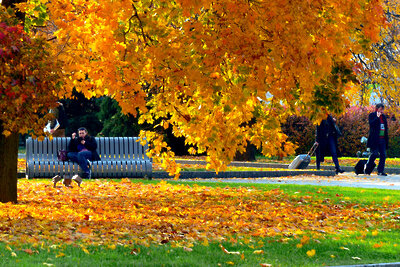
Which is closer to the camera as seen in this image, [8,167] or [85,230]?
[85,230]

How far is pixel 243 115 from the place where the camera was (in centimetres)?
1048

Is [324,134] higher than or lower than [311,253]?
higher

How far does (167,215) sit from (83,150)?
22.6 feet

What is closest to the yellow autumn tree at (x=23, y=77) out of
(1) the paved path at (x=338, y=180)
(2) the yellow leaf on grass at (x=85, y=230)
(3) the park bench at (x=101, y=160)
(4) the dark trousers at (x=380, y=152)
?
(2) the yellow leaf on grass at (x=85, y=230)

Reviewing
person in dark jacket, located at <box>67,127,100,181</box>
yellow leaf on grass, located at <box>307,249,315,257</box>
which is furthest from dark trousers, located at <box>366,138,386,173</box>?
yellow leaf on grass, located at <box>307,249,315,257</box>

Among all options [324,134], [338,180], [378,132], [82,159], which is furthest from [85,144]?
[324,134]

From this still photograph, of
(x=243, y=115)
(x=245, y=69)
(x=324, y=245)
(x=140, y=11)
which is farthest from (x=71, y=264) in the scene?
(x=243, y=115)

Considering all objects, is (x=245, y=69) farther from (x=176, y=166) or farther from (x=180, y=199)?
(x=176, y=166)

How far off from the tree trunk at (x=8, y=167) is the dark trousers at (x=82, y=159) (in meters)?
5.14

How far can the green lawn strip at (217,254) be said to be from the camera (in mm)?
5848

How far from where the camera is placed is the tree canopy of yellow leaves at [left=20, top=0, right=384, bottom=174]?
28.0ft

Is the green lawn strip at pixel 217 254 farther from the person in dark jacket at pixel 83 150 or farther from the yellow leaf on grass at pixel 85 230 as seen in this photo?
the person in dark jacket at pixel 83 150

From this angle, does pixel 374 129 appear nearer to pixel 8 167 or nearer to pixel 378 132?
pixel 378 132

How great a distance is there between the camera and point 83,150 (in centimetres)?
1562
